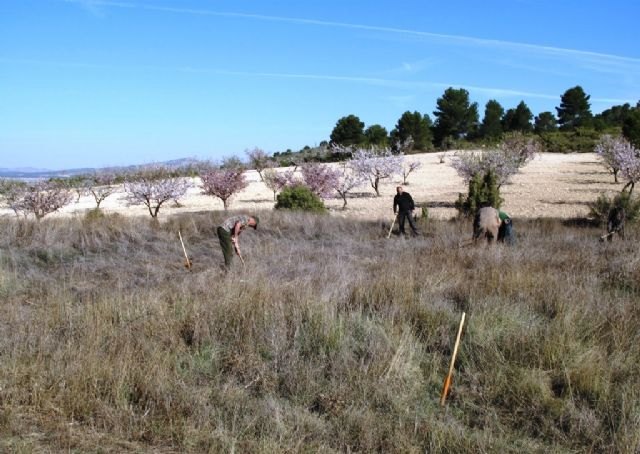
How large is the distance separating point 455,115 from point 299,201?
2248 inches

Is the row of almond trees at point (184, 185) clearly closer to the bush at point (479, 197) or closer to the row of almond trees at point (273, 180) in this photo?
the row of almond trees at point (273, 180)

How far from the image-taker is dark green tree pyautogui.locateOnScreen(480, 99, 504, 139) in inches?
2901

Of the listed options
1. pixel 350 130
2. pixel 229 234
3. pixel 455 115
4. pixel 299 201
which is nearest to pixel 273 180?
pixel 299 201

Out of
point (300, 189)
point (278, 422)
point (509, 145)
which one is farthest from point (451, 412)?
point (509, 145)

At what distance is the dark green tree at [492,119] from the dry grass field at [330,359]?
219 ft

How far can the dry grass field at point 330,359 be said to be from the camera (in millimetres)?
4301

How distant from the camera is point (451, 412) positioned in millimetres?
4797

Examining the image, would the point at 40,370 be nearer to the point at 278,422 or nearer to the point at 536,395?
the point at 278,422

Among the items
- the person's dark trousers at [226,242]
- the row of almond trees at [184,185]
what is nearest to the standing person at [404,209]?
the person's dark trousers at [226,242]

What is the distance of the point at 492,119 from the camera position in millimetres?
75125

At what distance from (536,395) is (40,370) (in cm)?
417

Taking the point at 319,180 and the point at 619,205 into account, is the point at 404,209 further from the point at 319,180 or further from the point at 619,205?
the point at 319,180

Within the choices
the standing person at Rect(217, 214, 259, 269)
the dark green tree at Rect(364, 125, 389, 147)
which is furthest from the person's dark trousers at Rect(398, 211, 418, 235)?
the dark green tree at Rect(364, 125, 389, 147)

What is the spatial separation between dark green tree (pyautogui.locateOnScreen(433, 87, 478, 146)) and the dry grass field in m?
67.0
